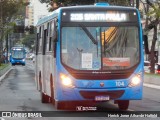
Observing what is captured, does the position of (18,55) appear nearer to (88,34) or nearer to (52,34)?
(52,34)

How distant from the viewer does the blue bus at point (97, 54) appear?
1532 centimetres

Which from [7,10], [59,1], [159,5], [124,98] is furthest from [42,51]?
[7,10]

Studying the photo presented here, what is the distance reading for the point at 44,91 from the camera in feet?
62.5

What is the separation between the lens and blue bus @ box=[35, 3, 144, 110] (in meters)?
15.3

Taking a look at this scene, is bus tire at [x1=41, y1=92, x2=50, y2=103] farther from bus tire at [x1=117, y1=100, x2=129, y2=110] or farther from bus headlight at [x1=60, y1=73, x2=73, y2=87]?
bus headlight at [x1=60, y1=73, x2=73, y2=87]

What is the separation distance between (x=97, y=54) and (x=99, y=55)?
63 millimetres

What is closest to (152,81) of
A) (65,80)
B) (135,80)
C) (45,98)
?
(45,98)

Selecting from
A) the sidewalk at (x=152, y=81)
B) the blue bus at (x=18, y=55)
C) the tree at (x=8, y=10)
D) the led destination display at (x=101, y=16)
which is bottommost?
the blue bus at (x=18, y=55)

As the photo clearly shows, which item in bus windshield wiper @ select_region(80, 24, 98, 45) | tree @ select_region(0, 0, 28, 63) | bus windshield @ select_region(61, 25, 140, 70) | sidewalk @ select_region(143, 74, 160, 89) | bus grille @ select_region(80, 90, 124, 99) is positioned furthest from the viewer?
tree @ select_region(0, 0, 28, 63)

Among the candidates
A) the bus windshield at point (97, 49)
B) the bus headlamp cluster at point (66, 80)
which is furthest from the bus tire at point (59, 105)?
the bus windshield at point (97, 49)

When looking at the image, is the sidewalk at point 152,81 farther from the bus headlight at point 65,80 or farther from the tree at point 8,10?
the tree at point 8,10

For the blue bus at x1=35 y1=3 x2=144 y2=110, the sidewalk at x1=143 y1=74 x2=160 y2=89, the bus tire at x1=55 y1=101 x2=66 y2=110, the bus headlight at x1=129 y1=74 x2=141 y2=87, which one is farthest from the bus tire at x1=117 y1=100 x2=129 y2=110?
the sidewalk at x1=143 y1=74 x2=160 y2=89

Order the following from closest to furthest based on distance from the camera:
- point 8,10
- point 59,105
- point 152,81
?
point 59,105, point 152,81, point 8,10

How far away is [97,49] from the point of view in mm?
15539
